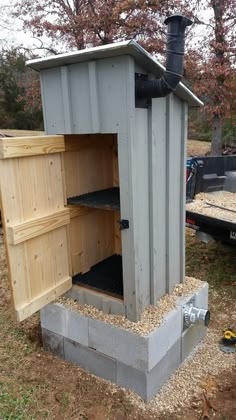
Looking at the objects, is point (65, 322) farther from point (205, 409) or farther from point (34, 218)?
point (205, 409)

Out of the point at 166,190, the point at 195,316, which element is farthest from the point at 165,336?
the point at 166,190

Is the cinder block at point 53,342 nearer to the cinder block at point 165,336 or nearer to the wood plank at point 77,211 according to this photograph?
the cinder block at point 165,336

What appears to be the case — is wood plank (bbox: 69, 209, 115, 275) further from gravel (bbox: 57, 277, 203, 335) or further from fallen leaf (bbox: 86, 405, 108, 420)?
fallen leaf (bbox: 86, 405, 108, 420)

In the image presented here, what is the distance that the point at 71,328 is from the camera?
2602 mm

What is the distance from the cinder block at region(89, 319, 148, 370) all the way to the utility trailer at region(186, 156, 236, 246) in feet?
5.20

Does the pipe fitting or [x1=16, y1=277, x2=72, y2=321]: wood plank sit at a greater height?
[x1=16, y1=277, x2=72, y2=321]: wood plank

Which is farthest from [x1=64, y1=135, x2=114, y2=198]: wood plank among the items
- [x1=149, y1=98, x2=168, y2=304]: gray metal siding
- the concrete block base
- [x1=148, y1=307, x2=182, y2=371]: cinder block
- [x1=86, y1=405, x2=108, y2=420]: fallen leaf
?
[x1=86, y1=405, x2=108, y2=420]: fallen leaf

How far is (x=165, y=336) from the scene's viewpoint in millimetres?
2375

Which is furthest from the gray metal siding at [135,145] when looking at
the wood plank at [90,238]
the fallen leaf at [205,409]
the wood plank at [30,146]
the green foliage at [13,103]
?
the green foliage at [13,103]

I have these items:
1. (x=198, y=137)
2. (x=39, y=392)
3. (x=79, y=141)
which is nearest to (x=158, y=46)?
(x=79, y=141)

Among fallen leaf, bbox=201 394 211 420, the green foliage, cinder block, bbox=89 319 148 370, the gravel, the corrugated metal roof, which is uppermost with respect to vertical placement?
the green foliage

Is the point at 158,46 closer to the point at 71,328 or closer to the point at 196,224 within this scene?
the point at 196,224

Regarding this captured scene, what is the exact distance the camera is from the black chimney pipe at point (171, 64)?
180 cm

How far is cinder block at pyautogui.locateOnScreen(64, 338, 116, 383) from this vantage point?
8.12 feet
